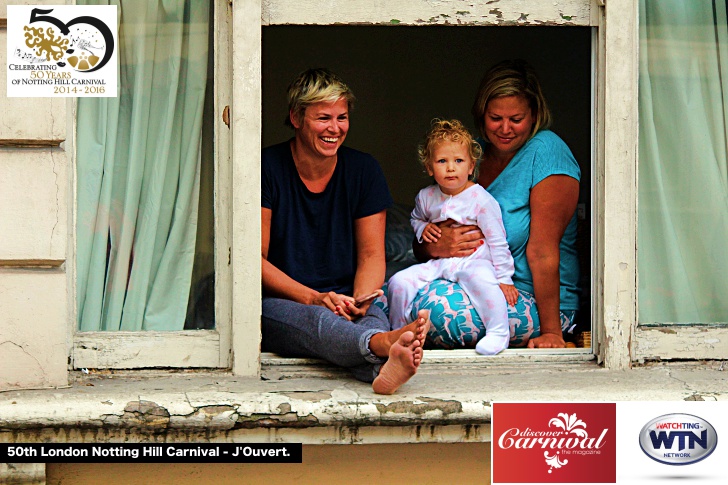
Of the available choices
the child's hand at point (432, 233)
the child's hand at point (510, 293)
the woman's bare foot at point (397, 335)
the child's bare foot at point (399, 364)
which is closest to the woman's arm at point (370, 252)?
the child's hand at point (432, 233)

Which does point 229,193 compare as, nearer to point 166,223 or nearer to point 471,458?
point 166,223

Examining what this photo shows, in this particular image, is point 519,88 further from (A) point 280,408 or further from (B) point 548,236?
(A) point 280,408

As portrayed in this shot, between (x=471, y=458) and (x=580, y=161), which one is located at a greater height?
(x=580, y=161)

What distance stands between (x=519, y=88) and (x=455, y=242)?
0.76 metres

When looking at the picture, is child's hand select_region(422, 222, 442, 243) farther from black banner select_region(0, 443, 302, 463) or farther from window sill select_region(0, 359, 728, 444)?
black banner select_region(0, 443, 302, 463)

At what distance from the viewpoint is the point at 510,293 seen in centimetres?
410

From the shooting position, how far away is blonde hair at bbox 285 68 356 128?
403cm

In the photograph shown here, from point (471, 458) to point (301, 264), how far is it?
1.17 meters

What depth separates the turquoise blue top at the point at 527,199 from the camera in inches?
165

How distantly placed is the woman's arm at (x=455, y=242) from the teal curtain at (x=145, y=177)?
1.11 m

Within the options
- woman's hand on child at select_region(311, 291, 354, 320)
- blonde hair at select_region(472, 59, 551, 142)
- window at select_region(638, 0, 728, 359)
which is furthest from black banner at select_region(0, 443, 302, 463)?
blonde hair at select_region(472, 59, 551, 142)

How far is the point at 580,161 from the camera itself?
598 cm

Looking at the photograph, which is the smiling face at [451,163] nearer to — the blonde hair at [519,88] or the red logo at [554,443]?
the blonde hair at [519,88]

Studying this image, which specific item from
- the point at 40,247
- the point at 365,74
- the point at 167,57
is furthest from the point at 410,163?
the point at 40,247
